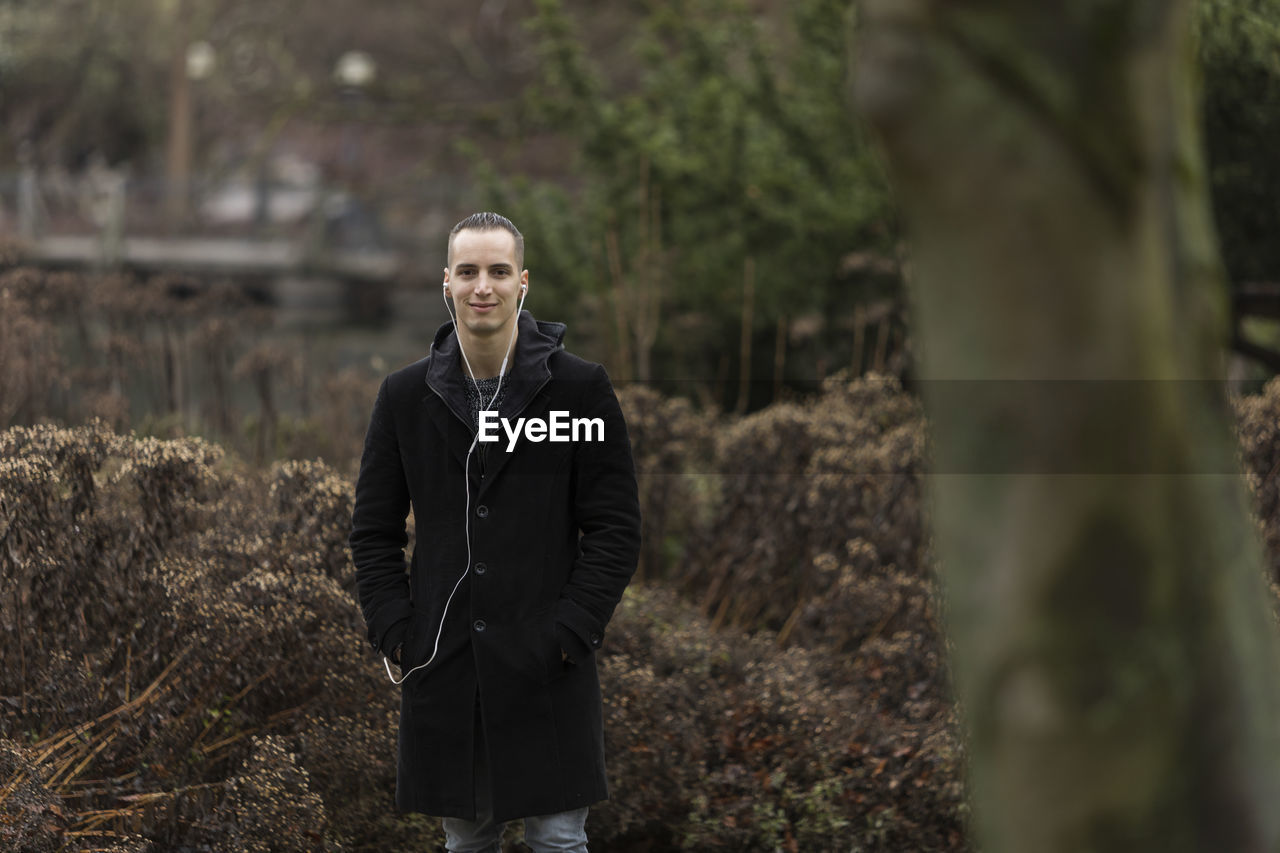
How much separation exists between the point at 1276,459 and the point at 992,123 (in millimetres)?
4681

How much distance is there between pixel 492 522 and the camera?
303cm

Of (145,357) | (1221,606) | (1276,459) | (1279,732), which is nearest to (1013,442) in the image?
(1221,606)

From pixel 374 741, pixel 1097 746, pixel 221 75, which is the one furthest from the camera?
pixel 221 75

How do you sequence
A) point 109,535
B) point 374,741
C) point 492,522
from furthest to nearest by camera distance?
1. point 109,535
2. point 374,741
3. point 492,522

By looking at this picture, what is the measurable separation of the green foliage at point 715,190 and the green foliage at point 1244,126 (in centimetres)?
352

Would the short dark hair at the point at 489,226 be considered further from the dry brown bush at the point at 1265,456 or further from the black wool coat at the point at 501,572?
the dry brown bush at the point at 1265,456

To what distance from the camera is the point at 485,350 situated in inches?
123

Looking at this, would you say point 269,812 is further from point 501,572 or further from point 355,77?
point 355,77

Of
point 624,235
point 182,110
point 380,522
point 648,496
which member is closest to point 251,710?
point 380,522

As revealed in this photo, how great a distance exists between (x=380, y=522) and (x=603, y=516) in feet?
1.54

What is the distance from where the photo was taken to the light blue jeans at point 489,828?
3.05 meters

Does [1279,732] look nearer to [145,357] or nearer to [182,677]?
[182,677]

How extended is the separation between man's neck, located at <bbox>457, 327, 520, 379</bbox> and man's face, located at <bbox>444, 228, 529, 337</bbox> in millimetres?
24

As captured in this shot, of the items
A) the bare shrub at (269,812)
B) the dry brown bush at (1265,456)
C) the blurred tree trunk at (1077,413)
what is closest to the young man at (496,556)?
the bare shrub at (269,812)
